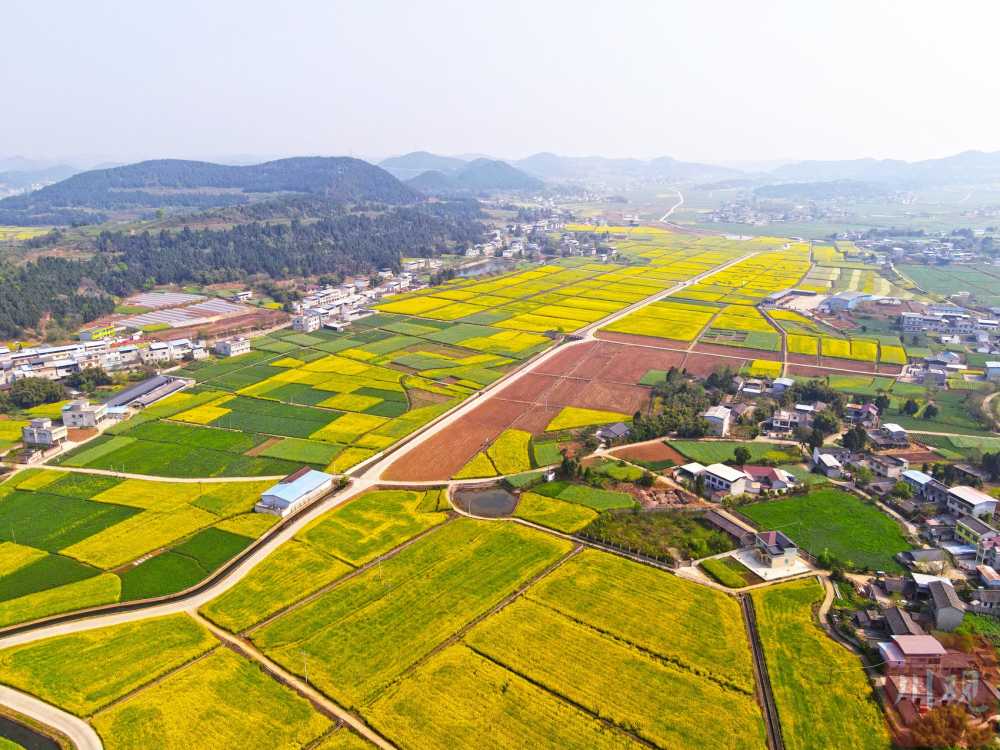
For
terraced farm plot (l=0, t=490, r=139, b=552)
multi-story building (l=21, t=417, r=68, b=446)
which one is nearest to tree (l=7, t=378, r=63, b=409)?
multi-story building (l=21, t=417, r=68, b=446)

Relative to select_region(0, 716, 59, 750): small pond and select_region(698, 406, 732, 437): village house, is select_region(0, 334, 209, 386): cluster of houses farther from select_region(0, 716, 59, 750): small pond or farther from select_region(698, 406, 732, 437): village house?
select_region(698, 406, 732, 437): village house

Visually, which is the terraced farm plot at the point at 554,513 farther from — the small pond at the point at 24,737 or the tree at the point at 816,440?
the small pond at the point at 24,737

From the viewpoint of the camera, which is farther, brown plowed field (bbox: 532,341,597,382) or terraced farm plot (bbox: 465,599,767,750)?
brown plowed field (bbox: 532,341,597,382)

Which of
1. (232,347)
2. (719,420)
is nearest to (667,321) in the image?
(719,420)

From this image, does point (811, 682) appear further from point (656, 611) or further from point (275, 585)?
point (275, 585)

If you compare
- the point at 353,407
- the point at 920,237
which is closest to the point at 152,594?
the point at 353,407

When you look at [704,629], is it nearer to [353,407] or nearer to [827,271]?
[353,407]
